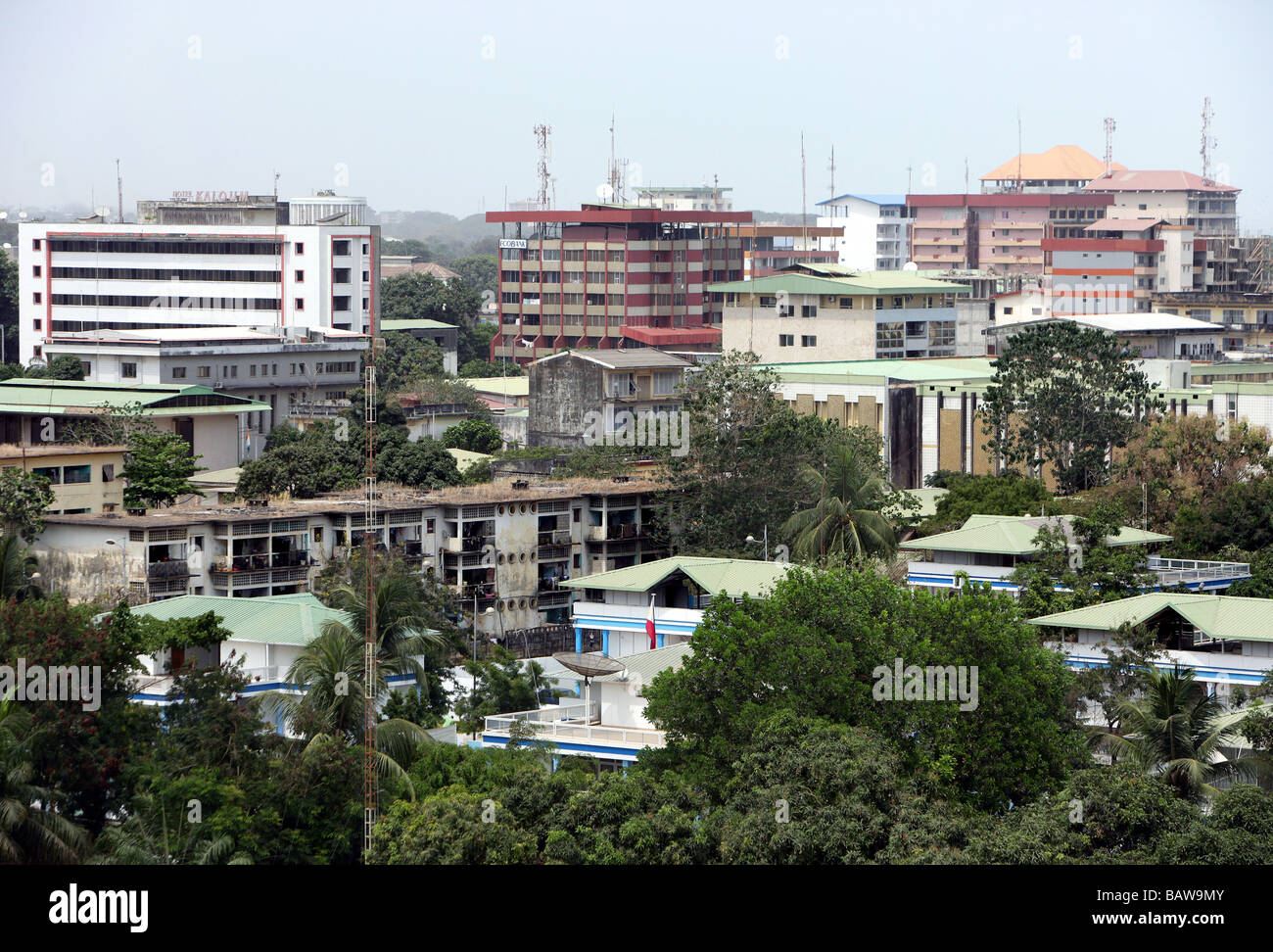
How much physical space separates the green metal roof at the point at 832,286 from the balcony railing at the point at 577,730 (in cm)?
4609

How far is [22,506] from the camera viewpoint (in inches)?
1625

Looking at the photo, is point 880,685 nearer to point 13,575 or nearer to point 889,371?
point 13,575

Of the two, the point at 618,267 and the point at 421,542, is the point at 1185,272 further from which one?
the point at 421,542

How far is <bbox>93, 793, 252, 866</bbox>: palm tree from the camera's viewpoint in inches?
811

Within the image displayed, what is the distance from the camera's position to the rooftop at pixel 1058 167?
162375 mm

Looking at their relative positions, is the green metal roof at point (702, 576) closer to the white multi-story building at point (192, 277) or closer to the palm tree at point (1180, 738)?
the palm tree at point (1180, 738)

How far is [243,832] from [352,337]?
5677 centimetres

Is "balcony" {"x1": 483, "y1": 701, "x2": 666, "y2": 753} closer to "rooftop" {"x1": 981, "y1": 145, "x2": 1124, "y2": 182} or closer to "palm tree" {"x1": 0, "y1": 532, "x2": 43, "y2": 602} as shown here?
"palm tree" {"x1": 0, "y1": 532, "x2": 43, "y2": 602}

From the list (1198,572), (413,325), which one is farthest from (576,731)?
(413,325)

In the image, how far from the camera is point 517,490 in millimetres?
47406

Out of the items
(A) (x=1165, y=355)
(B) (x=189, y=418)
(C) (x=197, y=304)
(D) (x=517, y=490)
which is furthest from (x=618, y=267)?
(D) (x=517, y=490)
